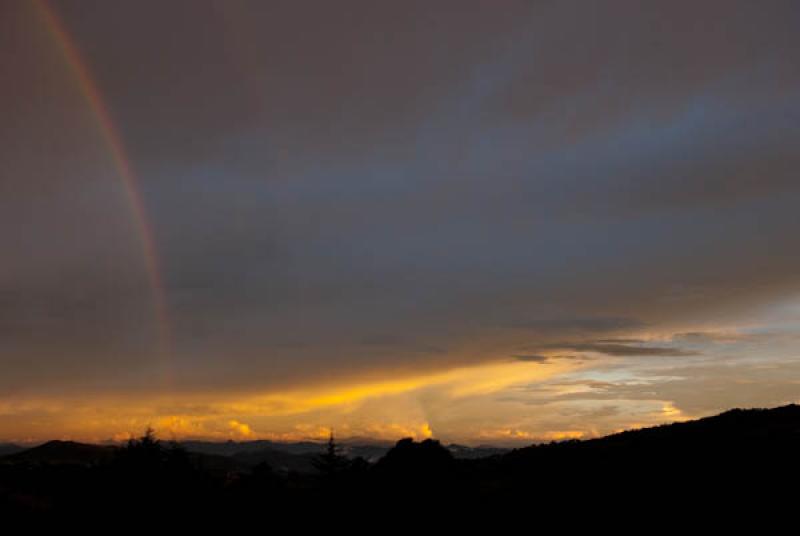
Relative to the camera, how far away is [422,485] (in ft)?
120

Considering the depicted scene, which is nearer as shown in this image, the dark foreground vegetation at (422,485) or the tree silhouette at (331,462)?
the dark foreground vegetation at (422,485)

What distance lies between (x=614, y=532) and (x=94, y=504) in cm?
2804

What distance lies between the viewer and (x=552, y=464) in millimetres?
63969

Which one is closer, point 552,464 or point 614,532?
point 614,532

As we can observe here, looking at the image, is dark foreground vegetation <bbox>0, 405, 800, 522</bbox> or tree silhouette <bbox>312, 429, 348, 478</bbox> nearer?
dark foreground vegetation <bbox>0, 405, 800, 522</bbox>

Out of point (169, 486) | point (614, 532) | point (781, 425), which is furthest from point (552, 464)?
point (169, 486)

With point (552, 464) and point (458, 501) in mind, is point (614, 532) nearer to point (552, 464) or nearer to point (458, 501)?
point (458, 501)

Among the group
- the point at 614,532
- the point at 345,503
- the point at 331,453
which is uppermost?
the point at 331,453

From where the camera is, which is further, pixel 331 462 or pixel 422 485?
pixel 331 462

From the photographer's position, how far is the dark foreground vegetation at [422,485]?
109 feet

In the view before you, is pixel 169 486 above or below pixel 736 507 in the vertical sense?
above

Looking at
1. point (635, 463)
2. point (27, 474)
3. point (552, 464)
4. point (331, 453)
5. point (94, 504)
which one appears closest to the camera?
point (94, 504)

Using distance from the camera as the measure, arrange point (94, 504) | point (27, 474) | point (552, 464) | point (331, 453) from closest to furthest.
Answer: point (94, 504), point (331, 453), point (552, 464), point (27, 474)

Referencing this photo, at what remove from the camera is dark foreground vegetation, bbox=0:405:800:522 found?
1303 inches
